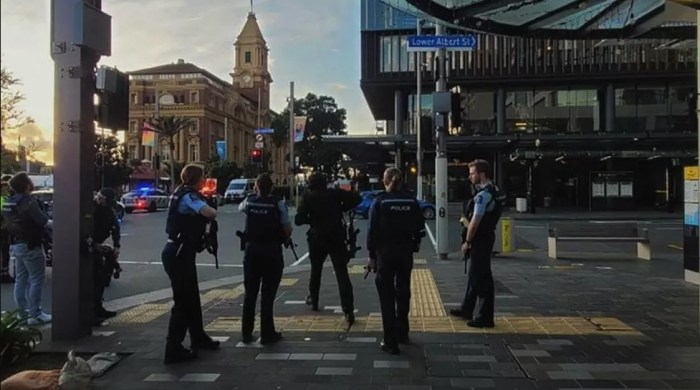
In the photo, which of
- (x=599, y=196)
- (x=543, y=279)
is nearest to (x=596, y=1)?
(x=543, y=279)

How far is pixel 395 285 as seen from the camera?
645 cm

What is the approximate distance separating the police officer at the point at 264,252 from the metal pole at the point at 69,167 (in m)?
1.68

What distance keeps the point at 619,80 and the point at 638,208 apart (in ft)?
28.0

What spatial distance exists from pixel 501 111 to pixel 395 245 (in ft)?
127

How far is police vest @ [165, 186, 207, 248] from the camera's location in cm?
597

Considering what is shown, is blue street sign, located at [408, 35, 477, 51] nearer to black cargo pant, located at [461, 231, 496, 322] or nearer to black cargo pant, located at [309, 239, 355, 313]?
black cargo pant, located at [309, 239, 355, 313]

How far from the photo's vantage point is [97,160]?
7203mm

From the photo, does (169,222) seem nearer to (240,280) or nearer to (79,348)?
(79,348)

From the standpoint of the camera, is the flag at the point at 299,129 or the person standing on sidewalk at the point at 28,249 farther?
the flag at the point at 299,129

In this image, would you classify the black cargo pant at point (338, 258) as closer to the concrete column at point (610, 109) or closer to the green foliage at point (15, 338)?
the green foliage at point (15, 338)

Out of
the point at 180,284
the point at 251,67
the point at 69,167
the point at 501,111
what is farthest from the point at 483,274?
the point at 251,67

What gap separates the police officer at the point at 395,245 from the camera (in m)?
6.32

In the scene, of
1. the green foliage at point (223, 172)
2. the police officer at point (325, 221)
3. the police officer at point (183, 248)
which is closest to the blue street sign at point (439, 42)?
the police officer at point (325, 221)

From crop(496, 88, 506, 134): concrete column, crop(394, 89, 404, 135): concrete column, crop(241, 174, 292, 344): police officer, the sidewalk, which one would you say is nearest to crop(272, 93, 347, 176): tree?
crop(394, 89, 404, 135): concrete column
